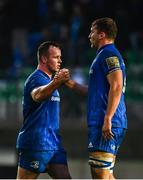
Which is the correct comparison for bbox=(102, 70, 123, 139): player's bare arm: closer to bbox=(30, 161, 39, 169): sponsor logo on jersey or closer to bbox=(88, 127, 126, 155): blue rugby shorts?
bbox=(88, 127, 126, 155): blue rugby shorts

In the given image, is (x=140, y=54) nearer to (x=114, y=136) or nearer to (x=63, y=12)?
(x=63, y=12)

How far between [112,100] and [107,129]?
26 centimetres

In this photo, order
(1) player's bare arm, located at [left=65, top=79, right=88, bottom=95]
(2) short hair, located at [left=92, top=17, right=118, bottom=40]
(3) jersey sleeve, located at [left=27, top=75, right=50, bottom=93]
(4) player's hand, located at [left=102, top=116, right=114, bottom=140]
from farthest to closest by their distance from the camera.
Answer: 1. (1) player's bare arm, located at [left=65, top=79, right=88, bottom=95]
2. (3) jersey sleeve, located at [left=27, top=75, right=50, bottom=93]
3. (2) short hair, located at [left=92, top=17, right=118, bottom=40]
4. (4) player's hand, located at [left=102, top=116, right=114, bottom=140]

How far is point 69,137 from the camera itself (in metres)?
14.0

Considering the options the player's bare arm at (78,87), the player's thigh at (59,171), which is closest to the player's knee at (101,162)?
the player's thigh at (59,171)

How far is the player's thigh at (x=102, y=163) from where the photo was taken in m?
6.40

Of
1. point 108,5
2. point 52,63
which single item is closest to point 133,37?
point 108,5

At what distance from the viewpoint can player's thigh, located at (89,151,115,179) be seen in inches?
252

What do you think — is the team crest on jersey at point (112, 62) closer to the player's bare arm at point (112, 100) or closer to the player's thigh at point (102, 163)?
the player's bare arm at point (112, 100)

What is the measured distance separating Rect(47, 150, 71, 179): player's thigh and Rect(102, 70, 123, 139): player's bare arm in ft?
2.37

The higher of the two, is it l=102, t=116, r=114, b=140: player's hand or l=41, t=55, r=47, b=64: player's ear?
l=41, t=55, r=47, b=64: player's ear

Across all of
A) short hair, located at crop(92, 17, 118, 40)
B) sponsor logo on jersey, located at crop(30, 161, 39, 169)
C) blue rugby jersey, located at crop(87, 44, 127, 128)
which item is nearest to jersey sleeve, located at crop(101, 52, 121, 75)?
blue rugby jersey, located at crop(87, 44, 127, 128)

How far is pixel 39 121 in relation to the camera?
6789 millimetres

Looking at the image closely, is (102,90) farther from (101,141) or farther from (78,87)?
(78,87)
